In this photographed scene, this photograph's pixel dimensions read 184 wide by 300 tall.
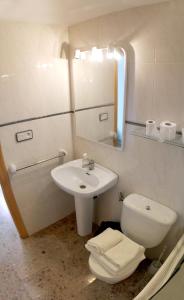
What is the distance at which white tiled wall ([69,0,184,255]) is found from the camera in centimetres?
144

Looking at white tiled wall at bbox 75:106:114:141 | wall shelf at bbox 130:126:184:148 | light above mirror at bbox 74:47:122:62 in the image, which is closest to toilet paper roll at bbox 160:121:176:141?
wall shelf at bbox 130:126:184:148

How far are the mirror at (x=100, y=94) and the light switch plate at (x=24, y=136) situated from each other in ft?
1.69

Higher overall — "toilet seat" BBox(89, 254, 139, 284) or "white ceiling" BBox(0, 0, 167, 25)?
"white ceiling" BBox(0, 0, 167, 25)

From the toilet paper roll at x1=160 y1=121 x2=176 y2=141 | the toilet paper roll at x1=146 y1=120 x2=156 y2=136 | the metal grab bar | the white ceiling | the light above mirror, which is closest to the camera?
the white ceiling

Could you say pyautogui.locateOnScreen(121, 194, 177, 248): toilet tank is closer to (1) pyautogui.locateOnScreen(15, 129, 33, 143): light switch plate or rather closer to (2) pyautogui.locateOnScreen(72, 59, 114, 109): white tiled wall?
(2) pyautogui.locateOnScreen(72, 59, 114, 109): white tiled wall

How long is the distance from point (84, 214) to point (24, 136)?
968 mm

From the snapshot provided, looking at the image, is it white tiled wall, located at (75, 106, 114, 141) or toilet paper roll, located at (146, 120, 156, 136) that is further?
white tiled wall, located at (75, 106, 114, 141)

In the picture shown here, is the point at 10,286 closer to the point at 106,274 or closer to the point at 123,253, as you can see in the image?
the point at 106,274

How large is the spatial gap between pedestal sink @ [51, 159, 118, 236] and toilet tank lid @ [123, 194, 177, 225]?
0.27 metres

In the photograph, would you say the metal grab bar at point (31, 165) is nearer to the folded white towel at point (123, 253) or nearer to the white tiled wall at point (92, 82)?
the white tiled wall at point (92, 82)

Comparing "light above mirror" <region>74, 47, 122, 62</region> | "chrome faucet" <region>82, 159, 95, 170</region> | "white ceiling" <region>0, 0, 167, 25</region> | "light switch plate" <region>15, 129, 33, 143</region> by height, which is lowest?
"chrome faucet" <region>82, 159, 95, 170</region>

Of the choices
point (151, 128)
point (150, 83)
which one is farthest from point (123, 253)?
point (150, 83)

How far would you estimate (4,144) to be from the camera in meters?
1.94

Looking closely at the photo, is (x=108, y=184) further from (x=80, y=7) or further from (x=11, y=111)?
(x=80, y=7)
